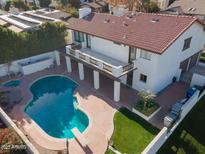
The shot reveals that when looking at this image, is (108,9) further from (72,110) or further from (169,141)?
(169,141)

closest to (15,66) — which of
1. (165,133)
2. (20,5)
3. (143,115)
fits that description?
(143,115)

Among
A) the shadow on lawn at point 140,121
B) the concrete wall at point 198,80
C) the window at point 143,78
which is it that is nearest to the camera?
the shadow on lawn at point 140,121

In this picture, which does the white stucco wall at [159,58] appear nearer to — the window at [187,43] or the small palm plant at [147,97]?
the window at [187,43]

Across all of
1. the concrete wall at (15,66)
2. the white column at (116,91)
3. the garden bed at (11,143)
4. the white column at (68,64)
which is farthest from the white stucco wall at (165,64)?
the concrete wall at (15,66)

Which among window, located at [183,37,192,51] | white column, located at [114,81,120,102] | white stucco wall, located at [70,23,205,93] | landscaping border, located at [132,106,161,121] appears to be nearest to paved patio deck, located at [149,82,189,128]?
A: landscaping border, located at [132,106,161,121]

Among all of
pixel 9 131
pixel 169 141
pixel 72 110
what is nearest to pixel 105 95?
pixel 72 110

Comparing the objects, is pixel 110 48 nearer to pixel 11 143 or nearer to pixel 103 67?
pixel 103 67
